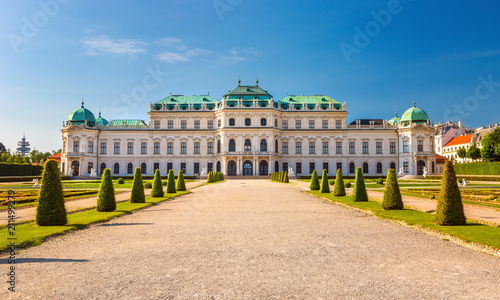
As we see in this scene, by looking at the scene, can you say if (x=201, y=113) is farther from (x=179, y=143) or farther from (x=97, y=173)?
(x=97, y=173)

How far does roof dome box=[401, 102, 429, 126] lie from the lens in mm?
70062

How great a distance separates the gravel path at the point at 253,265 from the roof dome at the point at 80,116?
6511cm

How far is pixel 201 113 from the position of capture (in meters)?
71.9

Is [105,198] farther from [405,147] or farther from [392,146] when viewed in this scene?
[392,146]

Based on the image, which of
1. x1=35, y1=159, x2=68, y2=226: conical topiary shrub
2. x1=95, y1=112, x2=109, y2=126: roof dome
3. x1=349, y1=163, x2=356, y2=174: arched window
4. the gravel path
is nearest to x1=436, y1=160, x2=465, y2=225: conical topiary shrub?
the gravel path

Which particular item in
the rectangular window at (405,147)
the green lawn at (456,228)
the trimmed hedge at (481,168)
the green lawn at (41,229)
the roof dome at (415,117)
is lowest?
the green lawn at (456,228)

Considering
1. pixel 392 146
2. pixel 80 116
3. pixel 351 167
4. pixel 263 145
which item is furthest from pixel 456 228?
pixel 80 116

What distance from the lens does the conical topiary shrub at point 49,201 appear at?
1130 cm

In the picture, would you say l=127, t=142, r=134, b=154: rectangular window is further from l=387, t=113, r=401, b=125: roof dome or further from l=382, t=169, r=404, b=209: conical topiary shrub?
l=382, t=169, r=404, b=209: conical topiary shrub

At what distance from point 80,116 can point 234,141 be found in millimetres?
28268

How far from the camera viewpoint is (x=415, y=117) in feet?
231

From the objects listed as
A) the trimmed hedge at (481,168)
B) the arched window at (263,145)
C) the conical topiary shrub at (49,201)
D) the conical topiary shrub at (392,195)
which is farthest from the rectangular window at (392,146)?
the conical topiary shrub at (49,201)

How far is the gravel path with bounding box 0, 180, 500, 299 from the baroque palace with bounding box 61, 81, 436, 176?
194ft

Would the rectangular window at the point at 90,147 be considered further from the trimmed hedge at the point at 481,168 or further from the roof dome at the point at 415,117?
the trimmed hedge at the point at 481,168
